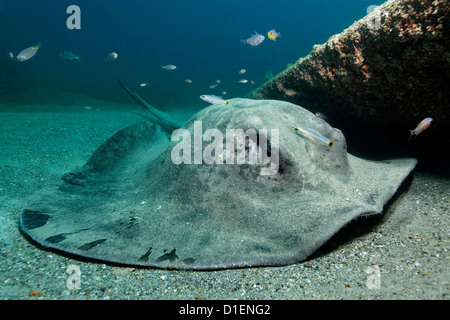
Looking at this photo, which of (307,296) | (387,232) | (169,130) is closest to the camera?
(307,296)

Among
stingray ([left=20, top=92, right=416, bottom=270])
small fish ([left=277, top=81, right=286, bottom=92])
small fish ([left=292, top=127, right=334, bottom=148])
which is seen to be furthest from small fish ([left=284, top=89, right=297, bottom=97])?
small fish ([left=292, top=127, right=334, bottom=148])

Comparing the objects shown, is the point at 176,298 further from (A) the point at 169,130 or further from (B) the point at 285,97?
(A) the point at 169,130

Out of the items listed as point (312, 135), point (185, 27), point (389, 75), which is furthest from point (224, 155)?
point (185, 27)

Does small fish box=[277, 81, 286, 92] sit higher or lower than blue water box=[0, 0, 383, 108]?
lower

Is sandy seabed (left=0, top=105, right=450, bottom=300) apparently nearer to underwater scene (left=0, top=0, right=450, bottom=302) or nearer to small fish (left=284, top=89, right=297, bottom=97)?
underwater scene (left=0, top=0, right=450, bottom=302)

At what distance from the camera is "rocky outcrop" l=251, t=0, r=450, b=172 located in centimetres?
250

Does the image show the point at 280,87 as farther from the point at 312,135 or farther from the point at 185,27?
the point at 185,27

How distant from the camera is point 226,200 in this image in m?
2.30

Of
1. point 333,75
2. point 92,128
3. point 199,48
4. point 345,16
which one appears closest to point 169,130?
point 92,128

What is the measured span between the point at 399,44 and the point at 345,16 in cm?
10002

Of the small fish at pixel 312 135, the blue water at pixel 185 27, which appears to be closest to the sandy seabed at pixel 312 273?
the small fish at pixel 312 135

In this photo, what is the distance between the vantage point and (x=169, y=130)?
6.78 meters

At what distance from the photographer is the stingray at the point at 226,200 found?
1.88m

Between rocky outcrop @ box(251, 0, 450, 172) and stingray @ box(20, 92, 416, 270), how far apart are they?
0.73 meters
